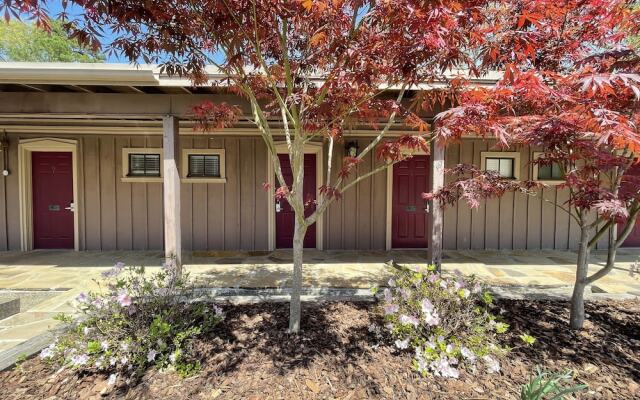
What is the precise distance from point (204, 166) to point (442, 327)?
5.09 meters

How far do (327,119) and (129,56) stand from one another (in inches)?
63.8

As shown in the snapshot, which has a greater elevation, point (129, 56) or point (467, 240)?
point (129, 56)

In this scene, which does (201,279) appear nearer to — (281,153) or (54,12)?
(281,153)

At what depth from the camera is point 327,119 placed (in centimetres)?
257

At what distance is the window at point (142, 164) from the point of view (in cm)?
613

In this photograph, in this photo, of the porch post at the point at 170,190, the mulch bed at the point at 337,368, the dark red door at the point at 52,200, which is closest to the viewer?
the mulch bed at the point at 337,368

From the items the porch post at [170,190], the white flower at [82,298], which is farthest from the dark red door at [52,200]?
the white flower at [82,298]

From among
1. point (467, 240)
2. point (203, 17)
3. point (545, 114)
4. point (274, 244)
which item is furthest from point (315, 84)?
point (467, 240)

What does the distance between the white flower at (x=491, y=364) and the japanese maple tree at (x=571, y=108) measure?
113cm

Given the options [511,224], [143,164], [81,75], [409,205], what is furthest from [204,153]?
[511,224]

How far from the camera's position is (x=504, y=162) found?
20.9ft

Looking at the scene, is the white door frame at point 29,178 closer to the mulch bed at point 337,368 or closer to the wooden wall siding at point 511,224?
the mulch bed at point 337,368

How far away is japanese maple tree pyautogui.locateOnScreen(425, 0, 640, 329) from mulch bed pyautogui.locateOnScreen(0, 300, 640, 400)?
1.43 ft

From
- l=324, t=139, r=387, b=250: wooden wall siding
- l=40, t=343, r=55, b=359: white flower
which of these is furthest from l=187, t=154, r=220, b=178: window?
l=40, t=343, r=55, b=359: white flower
